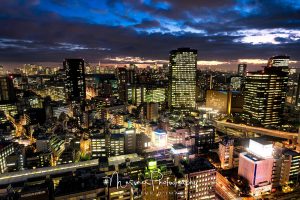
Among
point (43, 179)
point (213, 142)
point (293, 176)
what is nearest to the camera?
point (43, 179)

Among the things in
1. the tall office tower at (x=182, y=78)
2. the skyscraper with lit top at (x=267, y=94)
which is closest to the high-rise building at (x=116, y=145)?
the tall office tower at (x=182, y=78)

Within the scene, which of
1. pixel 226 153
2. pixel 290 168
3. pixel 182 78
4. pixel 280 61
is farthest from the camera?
pixel 182 78

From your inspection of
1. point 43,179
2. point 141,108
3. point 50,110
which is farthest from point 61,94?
point 43,179

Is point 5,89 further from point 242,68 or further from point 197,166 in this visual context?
point 242,68

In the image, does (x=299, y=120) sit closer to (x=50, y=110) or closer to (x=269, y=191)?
(x=269, y=191)

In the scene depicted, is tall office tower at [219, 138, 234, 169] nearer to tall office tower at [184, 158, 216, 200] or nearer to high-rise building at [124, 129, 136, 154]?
tall office tower at [184, 158, 216, 200]

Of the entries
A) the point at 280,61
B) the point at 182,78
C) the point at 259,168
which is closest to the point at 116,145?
the point at 259,168

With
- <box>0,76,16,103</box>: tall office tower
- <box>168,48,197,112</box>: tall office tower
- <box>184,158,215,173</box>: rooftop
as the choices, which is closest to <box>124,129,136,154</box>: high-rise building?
<box>184,158,215,173</box>: rooftop
